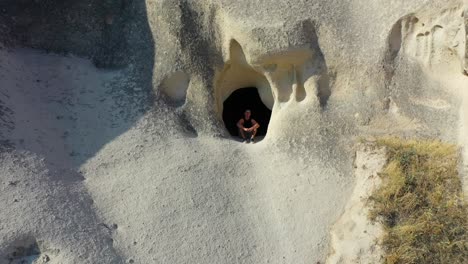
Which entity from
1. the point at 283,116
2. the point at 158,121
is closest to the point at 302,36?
the point at 283,116

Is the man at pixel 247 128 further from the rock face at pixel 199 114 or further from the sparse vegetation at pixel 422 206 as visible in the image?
the sparse vegetation at pixel 422 206

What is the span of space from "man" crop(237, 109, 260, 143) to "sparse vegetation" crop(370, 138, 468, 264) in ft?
6.11

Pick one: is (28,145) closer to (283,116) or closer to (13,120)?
(13,120)

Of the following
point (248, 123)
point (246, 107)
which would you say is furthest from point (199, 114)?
point (246, 107)

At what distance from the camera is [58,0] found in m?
6.73

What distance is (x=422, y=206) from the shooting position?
5.38 m

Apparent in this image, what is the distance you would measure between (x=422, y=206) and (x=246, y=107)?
11.0 ft

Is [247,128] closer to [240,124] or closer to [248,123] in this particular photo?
[240,124]

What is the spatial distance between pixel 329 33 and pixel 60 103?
3.22 meters

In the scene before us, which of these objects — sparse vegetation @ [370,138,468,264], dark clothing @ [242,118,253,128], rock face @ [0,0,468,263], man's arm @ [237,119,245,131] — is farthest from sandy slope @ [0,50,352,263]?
dark clothing @ [242,118,253,128]

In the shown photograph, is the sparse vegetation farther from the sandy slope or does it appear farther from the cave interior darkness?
the cave interior darkness

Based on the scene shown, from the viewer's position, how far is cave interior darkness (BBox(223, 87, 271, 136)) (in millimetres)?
7992

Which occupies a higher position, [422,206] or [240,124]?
[240,124]

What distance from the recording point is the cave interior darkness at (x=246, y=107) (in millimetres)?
7992
